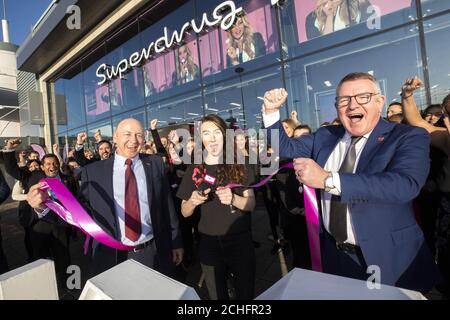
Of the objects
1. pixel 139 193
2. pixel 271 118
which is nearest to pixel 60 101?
pixel 139 193

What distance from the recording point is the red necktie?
210cm

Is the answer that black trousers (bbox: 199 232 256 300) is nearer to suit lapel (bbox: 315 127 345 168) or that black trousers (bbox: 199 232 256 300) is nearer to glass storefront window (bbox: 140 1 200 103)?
suit lapel (bbox: 315 127 345 168)

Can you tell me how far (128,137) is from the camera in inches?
87.4

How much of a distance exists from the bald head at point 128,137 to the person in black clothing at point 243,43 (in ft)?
22.7

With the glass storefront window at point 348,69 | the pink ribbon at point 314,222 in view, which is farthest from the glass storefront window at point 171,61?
the pink ribbon at point 314,222

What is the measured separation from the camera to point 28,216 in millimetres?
3873

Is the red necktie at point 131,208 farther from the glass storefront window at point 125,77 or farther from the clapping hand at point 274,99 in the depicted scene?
the glass storefront window at point 125,77

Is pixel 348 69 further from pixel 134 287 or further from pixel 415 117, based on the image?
pixel 134 287

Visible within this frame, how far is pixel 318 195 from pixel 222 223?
798 mm

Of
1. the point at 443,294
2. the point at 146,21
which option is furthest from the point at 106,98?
the point at 443,294

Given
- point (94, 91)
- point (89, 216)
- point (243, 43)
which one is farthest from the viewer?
point (94, 91)

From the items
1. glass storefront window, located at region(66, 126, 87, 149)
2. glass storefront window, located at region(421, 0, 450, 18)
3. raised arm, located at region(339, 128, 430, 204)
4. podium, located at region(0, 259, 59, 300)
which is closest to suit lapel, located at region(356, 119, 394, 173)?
raised arm, located at region(339, 128, 430, 204)
